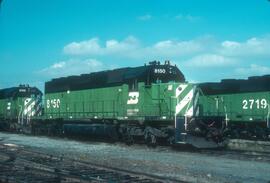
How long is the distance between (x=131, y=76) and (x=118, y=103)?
5.25 feet

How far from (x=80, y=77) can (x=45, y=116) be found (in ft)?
14.4

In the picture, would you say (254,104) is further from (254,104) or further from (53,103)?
(53,103)

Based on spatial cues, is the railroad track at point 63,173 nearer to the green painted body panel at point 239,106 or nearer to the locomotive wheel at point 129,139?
the locomotive wheel at point 129,139

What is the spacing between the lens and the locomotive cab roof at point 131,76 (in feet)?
64.2

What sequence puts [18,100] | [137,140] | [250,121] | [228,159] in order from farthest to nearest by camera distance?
[18,100]
[250,121]
[137,140]
[228,159]

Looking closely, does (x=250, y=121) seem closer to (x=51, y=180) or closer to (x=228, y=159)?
(x=228, y=159)

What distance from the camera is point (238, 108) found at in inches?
904

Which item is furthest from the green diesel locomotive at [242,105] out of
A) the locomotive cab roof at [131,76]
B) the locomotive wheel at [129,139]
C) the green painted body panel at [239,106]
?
the locomotive wheel at [129,139]

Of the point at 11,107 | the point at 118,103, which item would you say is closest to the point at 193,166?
the point at 118,103

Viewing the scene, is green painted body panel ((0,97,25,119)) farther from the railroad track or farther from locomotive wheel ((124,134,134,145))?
the railroad track

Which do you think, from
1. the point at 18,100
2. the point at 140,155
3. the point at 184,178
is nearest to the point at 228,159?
the point at 140,155

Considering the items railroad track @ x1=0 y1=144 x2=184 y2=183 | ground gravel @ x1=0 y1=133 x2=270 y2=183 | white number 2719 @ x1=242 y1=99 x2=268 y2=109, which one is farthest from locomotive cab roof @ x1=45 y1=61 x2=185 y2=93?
railroad track @ x1=0 y1=144 x2=184 y2=183

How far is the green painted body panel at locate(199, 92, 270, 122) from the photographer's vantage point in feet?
70.3

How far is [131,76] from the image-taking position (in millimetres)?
20234
